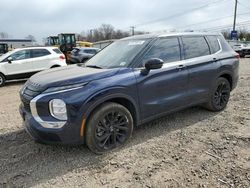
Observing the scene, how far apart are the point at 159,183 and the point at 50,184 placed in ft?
4.37

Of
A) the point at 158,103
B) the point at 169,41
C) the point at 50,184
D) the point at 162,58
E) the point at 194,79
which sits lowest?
the point at 50,184

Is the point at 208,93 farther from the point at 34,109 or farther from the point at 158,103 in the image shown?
the point at 34,109

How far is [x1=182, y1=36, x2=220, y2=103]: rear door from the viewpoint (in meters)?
4.82

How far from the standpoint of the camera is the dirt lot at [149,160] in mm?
3156

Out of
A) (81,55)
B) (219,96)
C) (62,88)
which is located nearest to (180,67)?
(219,96)

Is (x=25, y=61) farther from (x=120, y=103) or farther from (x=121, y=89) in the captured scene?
(x=121, y=89)

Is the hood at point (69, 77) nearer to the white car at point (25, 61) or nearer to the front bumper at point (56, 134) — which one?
the front bumper at point (56, 134)

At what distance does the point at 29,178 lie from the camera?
327 centimetres


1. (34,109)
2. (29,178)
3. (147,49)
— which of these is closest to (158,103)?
(147,49)

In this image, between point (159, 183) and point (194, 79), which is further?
point (194, 79)

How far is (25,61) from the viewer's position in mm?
11320

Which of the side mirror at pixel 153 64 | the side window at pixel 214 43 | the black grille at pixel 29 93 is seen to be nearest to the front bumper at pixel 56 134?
the black grille at pixel 29 93

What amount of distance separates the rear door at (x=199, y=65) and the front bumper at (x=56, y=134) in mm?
2346

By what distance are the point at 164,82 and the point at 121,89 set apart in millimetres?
895
